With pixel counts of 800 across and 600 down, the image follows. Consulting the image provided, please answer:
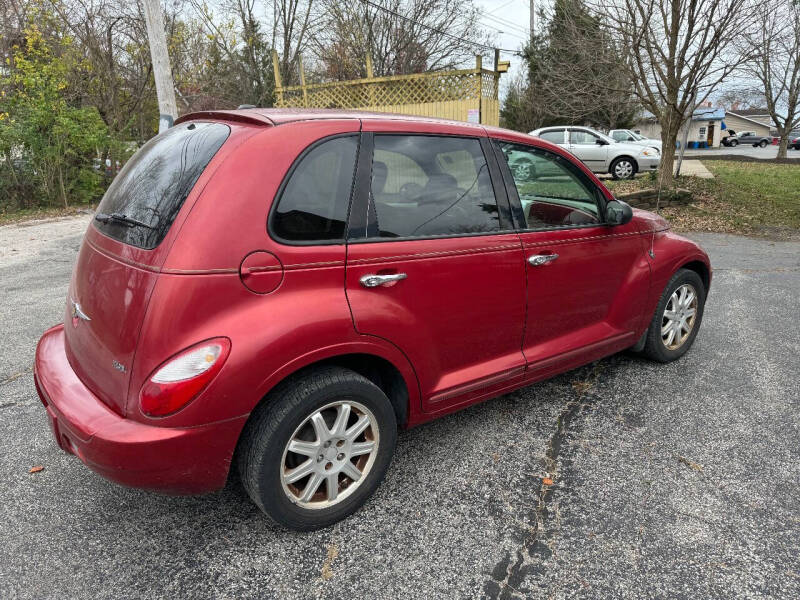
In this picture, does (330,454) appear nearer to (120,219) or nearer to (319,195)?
(319,195)

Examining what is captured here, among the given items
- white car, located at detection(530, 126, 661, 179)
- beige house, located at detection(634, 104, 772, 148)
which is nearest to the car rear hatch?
white car, located at detection(530, 126, 661, 179)

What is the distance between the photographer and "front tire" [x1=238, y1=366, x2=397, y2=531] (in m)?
2.15

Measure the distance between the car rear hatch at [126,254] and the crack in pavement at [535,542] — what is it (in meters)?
1.57

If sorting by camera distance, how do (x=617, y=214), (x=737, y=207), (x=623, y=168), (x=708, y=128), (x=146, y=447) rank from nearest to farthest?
(x=146, y=447) < (x=617, y=214) < (x=737, y=207) < (x=623, y=168) < (x=708, y=128)

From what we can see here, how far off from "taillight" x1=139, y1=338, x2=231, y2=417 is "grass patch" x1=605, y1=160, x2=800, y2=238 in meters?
10.6

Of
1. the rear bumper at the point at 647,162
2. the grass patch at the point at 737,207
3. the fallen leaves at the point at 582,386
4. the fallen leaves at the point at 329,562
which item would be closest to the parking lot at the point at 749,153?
the rear bumper at the point at 647,162

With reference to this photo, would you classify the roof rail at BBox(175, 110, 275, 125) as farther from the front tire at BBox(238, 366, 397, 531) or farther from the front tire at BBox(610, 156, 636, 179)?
the front tire at BBox(610, 156, 636, 179)

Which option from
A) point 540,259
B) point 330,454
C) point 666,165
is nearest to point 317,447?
point 330,454

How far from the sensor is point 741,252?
848cm

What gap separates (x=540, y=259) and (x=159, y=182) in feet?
6.23

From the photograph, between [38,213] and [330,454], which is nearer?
[330,454]

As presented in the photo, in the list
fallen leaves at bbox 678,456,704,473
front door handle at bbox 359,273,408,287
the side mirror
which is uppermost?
the side mirror

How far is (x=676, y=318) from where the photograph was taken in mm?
4070

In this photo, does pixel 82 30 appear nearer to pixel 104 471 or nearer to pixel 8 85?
pixel 8 85
